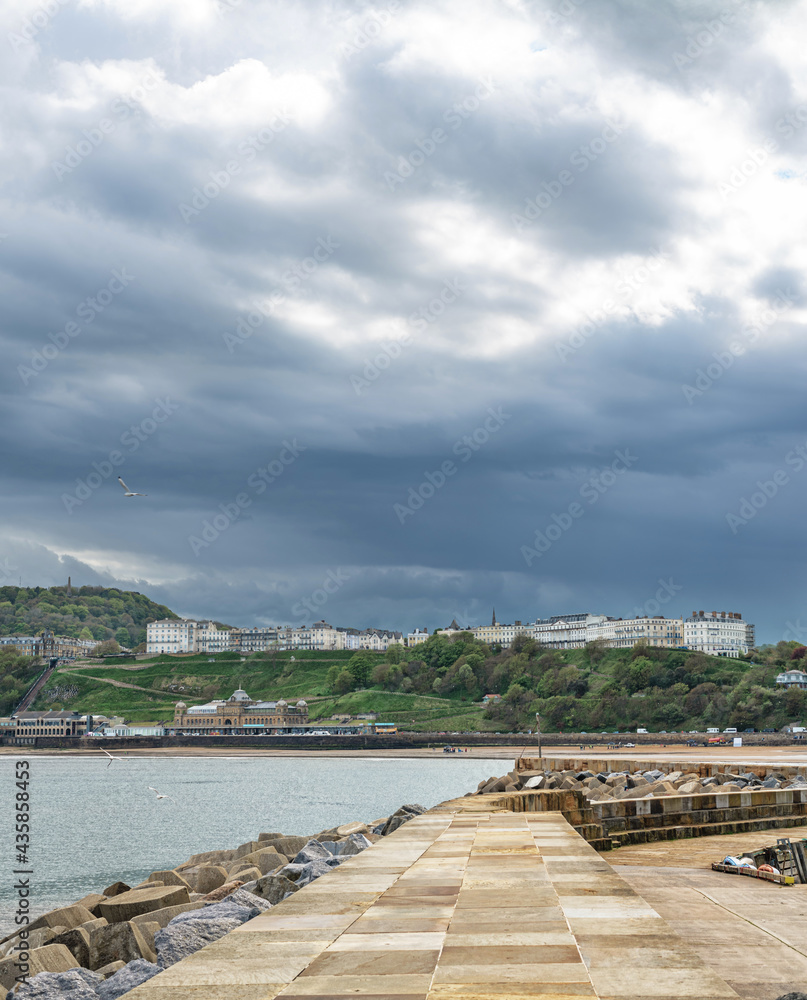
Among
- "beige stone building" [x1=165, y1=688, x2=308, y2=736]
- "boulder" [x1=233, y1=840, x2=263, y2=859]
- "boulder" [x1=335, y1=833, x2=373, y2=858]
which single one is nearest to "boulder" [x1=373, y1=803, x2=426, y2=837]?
"boulder" [x1=335, y1=833, x2=373, y2=858]

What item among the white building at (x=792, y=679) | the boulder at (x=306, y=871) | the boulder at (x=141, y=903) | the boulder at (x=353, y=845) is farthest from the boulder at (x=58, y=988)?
the white building at (x=792, y=679)

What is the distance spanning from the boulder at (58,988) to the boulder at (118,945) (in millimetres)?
2011

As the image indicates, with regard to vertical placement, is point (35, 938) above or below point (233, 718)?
above

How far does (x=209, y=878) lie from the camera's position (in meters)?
17.2

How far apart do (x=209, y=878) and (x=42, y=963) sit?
280 inches

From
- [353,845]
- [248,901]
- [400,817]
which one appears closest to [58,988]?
[248,901]

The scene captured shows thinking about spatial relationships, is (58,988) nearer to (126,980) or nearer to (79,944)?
(126,980)

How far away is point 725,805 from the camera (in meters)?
18.3

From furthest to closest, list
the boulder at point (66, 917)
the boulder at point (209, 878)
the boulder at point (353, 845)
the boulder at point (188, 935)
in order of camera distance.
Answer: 1. the boulder at point (209, 878)
2. the boulder at point (353, 845)
3. the boulder at point (66, 917)
4. the boulder at point (188, 935)

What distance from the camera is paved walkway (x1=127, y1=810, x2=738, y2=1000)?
184 inches

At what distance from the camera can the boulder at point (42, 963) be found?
1030cm

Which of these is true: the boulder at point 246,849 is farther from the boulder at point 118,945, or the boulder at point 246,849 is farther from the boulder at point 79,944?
the boulder at point 118,945

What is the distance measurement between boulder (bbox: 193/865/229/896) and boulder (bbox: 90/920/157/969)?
6229 mm

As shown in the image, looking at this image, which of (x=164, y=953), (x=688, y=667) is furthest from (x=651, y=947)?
(x=688, y=667)
